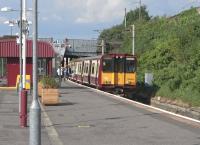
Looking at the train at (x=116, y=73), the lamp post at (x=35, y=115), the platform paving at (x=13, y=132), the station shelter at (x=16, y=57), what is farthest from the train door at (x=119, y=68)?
the lamp post at (x=35, y=115)

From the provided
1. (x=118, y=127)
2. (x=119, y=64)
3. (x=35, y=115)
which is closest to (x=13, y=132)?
(x=118, y=127)

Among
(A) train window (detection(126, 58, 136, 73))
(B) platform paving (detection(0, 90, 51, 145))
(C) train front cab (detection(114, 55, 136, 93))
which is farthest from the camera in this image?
(A) train window (detection(126, 58, 136, 73))

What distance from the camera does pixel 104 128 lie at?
58.1 feet

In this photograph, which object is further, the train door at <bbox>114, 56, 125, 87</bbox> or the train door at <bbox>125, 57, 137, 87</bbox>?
the train door at <bbox>125, 57, 137, 87</bbox>

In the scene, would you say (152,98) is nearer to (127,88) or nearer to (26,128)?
(127,88)

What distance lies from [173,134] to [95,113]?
7191mm

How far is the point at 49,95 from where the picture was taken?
89.1 feet

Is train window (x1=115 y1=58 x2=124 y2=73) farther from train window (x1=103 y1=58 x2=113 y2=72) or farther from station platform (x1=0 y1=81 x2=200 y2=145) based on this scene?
station platform (x1=0 y1=81 x2=200 y2=145)

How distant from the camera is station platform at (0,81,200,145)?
14.9 metres

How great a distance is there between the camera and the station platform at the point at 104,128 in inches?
585

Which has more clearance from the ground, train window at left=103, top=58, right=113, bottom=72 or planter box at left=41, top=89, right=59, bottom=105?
train window at left=103, top=58, right=113, bottom=72

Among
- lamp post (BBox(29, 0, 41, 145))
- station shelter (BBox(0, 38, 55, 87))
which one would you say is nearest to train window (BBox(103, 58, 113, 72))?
station shelter (BBox(0, 38, 55, 87))

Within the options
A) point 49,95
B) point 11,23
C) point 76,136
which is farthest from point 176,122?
point 11,23

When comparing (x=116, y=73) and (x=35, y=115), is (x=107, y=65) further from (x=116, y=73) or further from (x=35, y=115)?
(x=35, y=115)
